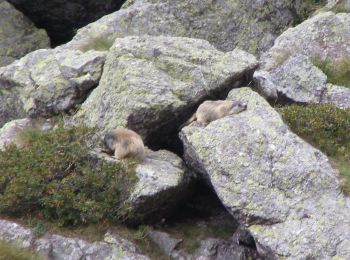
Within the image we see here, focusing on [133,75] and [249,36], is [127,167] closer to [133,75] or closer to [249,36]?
[133,75]

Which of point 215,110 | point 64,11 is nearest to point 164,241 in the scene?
point 215,110

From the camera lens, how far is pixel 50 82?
15344 mm

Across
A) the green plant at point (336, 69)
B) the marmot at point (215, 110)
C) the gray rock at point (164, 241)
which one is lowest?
the gray rock at point (164, 241)

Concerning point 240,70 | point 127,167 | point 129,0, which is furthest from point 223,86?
point 129,0

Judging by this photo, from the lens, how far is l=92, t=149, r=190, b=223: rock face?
39.4 ft

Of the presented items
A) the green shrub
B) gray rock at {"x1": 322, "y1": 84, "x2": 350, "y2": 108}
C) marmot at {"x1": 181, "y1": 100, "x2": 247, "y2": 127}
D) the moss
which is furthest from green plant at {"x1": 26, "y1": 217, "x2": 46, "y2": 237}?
gray rock at {"x1": 322, "y1": 84, "x2": 350, "y2": 108}

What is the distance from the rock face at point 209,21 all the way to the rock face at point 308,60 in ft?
6.05

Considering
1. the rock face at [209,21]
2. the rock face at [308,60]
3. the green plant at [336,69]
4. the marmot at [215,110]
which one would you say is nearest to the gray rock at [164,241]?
the marmot at [215,110]

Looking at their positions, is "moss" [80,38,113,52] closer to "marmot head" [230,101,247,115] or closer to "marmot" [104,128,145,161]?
"marmot" [104,128,145,161]

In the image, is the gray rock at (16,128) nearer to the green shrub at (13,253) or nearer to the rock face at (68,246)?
the rock face at (68,246)

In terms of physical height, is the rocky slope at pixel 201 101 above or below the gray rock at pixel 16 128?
above

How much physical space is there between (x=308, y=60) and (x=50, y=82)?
5690 mm

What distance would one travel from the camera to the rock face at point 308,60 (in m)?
14.8

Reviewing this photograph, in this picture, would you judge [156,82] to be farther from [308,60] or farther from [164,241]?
[308,60]
